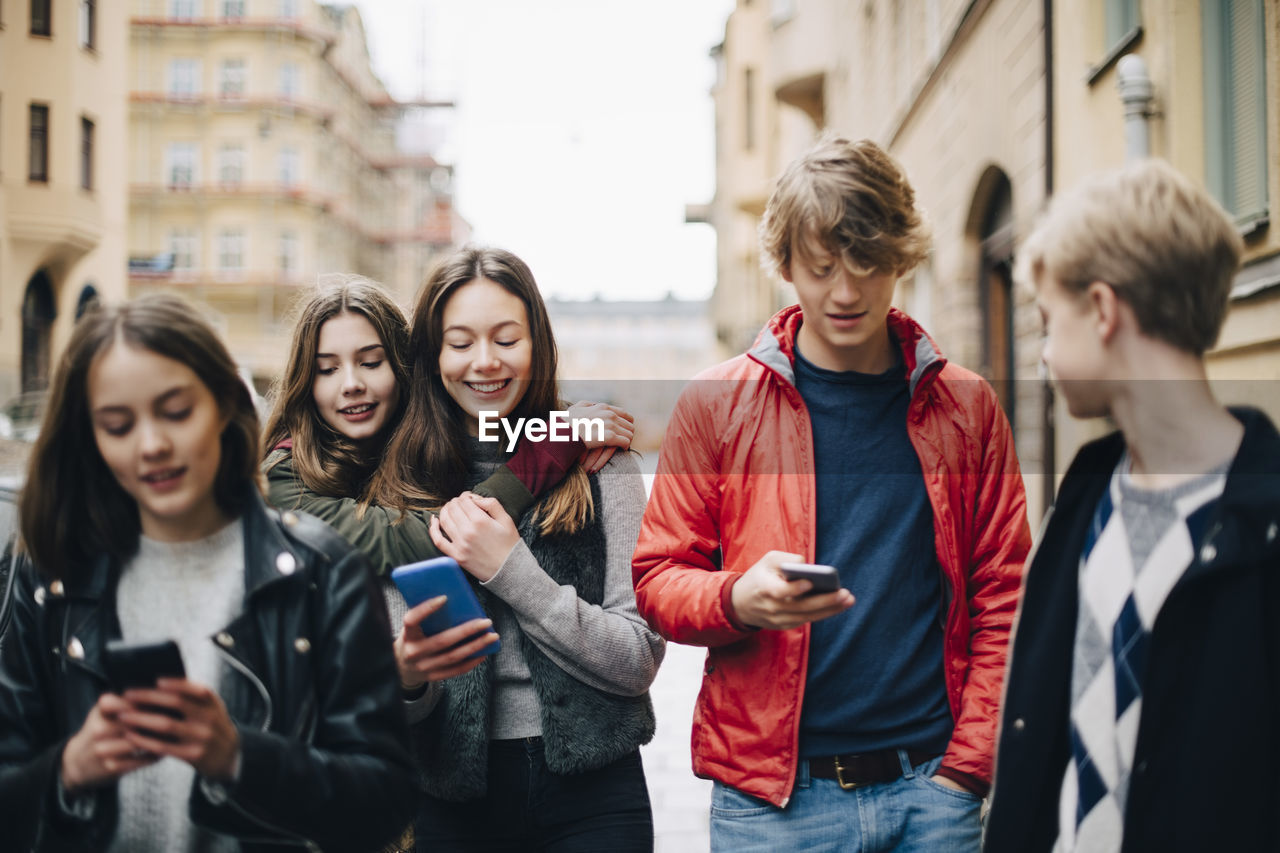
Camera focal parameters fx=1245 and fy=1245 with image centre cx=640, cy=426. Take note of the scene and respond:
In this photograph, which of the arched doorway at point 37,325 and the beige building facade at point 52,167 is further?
the arched doorway at point 37,325

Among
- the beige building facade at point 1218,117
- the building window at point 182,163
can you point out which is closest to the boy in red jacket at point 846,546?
the beige building facade at point 1218,117

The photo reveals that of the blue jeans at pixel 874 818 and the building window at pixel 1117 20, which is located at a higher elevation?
the building window at pixel 1117 20

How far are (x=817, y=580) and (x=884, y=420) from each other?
22.0 inches

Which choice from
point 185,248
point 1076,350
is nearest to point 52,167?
point 1076,350

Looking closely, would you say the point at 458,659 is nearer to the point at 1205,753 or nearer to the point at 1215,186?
the point at 1205,753

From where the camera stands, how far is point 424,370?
2670 millimetres

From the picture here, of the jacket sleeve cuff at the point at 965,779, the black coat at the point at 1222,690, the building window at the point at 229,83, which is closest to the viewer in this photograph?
the black coat at the point at 1222,690

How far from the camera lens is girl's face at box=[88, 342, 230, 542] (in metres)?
1.64

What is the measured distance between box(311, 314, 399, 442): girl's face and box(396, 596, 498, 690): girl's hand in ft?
2.11

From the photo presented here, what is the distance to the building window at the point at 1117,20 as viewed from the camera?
6.82 metres

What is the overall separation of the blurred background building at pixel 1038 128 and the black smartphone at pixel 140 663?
1.50 metres

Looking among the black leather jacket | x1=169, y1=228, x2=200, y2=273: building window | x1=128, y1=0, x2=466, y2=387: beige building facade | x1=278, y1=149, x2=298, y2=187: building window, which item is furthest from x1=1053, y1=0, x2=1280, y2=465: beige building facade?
x1=169, y1=228, x2=200, y2=273: building window

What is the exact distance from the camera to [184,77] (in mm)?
44844

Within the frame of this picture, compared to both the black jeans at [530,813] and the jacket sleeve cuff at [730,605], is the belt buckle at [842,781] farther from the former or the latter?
the black jeans at [530,813]
